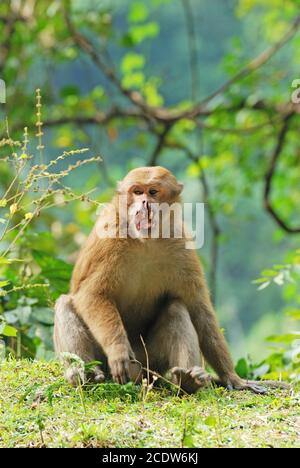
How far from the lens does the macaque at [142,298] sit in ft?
17.0

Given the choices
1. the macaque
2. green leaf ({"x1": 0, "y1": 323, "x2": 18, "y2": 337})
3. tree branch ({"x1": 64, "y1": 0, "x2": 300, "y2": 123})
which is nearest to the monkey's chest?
the macaque

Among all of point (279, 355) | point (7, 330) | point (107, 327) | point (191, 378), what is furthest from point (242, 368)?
point (7, 330)

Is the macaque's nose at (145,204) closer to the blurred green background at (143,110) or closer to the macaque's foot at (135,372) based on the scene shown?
the macaque's foot at (135,372)

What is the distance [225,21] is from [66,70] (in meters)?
7.48

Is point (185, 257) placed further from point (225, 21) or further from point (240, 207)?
point (225, 21)

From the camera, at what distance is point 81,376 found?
15.8ft

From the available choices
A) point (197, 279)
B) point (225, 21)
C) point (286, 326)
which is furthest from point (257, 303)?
point (197, 279)

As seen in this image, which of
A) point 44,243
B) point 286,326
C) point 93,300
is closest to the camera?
point 93,300

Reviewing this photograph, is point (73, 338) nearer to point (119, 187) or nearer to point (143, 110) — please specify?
point (119, 187)

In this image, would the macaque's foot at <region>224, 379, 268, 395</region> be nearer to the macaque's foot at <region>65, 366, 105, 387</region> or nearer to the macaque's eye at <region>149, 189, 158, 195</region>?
the macaque's foot at <region>65, 366, 105, 387</region>

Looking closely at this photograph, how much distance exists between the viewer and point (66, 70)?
35.1 m

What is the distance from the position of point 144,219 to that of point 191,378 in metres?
1.12

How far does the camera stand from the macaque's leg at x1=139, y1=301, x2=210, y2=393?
4895mm
